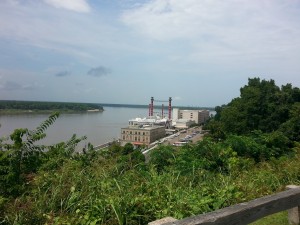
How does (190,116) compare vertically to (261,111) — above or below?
below

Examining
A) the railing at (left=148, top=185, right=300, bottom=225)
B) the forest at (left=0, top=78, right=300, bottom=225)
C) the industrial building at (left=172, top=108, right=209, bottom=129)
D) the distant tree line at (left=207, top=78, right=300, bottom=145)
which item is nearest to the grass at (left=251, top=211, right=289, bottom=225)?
the forest at (left=0, top=78, right=300, bottom=225)

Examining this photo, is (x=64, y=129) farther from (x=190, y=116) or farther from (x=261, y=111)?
(x=190, y=116)

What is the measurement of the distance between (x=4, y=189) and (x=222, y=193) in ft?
6.72

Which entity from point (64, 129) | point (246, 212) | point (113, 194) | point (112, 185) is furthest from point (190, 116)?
point (246, 212)

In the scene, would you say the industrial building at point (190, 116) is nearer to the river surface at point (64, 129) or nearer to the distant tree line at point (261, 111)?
the river surface at point (64, 129)

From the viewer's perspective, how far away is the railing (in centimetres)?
191

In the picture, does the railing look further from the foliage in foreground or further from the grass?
the foliage in foreground

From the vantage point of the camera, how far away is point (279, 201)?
102 inches

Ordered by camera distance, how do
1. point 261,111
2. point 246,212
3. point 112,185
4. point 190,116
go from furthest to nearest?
1. point 190,116
2. point 261,111
3. point 112,185
4. point 246,212

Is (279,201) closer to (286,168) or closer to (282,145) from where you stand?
(286,168)

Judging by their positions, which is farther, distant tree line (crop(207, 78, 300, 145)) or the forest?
distant tree line (crop(207, 78, 300, 145))

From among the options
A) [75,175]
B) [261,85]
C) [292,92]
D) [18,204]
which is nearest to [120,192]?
[75,175]

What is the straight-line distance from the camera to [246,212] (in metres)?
2.21

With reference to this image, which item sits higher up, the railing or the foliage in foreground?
the railing
